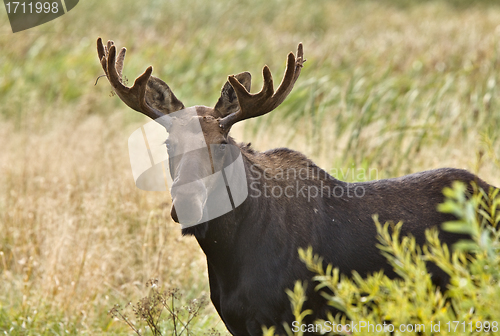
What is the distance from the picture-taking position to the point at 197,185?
2.73 meters

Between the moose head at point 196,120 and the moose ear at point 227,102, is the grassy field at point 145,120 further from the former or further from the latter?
the moose ear at point 227,102

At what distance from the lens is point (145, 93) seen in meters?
3.22

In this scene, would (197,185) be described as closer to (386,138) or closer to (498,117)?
(386,138)

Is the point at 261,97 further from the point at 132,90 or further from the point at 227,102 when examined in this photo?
the point at 132,90

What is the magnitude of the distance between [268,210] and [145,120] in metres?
5.81

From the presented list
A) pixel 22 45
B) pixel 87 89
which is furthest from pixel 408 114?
pixel 22 45

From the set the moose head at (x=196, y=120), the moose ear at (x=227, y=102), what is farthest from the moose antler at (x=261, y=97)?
the moose ear at (x=227, y=102)

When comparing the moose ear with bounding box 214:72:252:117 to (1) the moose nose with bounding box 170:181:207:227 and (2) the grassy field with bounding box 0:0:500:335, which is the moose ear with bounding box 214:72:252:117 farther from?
(2) the grassy field with bounding box 0:0:500:335

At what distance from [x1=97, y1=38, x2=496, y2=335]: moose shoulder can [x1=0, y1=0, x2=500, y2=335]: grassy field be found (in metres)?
0.72

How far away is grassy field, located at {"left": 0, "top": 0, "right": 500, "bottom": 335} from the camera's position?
177 inches

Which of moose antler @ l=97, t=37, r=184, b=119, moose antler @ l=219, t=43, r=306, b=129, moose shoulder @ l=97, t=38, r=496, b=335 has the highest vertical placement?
moose antler @ l=97, t=37, r=184, b=119

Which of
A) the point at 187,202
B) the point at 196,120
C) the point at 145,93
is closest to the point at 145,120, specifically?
the point at 145,93

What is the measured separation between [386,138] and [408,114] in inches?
56.4

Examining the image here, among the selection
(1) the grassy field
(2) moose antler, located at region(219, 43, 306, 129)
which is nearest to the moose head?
(2) moose antler, located at region(219, 43, 306, 129)
